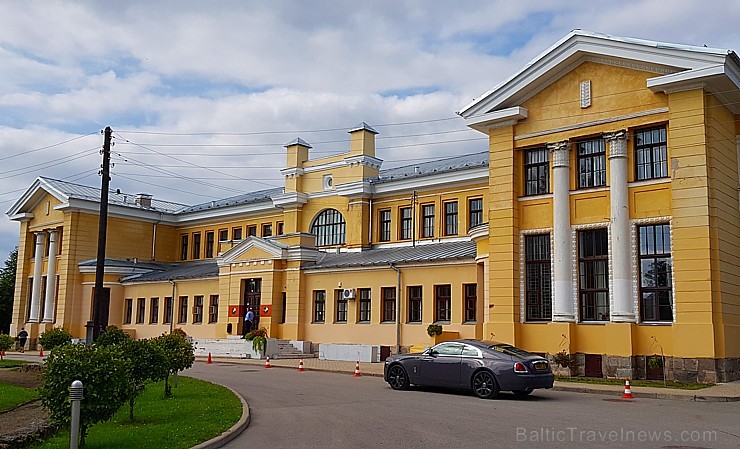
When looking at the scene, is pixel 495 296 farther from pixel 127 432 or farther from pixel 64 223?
pixel 64 223

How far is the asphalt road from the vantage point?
11.1 m

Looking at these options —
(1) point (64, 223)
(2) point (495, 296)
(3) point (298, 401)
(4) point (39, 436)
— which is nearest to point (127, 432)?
(4) point (39, 436)

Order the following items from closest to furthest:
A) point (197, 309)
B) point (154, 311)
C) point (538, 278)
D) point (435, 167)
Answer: point (538, 278)
point (435, 167)
point (197, 309)
point (154, 311)

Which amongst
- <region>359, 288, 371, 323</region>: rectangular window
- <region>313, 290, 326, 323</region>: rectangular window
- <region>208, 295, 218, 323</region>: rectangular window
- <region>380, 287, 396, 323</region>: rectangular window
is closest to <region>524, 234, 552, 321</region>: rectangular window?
<region>380, 287, 396, 323</region>: rectangular window

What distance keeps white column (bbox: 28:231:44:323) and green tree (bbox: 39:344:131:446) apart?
137 feet

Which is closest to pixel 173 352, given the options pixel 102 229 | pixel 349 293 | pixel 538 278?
pixel 102 229

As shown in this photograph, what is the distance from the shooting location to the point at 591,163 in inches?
966

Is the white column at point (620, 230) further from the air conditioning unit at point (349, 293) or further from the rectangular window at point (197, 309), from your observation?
the rectangular window at point (197, 309)

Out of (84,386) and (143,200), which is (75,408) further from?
(143,200)

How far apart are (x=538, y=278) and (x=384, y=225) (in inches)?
657

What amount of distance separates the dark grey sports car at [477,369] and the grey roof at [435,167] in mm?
18780

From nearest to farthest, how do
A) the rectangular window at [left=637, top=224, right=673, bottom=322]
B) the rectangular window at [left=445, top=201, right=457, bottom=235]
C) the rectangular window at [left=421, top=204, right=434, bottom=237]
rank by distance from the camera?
the rectangular window at [left=637, top=224, right=673, bottom=322] → the rectangular window at [left=445, top=201, right=457, bottom=235] → the rectangular window at [left=421, top=204, right=434, bottom=237]

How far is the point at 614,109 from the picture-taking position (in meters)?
23.8

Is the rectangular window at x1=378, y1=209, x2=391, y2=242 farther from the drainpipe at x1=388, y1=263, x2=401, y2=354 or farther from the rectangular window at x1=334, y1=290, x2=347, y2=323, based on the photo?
the drainpipe at x1=388, y1=263, x2=401, y2=354
